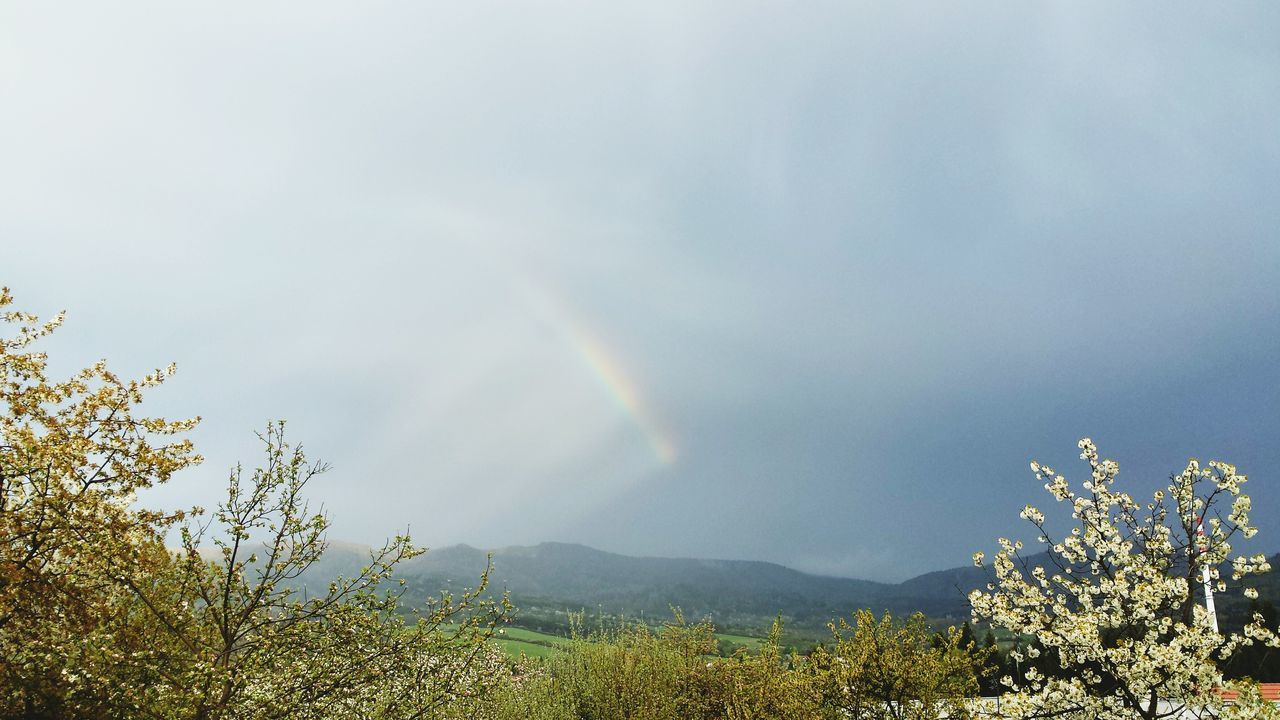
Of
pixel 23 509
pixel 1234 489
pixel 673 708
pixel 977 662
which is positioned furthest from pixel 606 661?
pixel 1234 489

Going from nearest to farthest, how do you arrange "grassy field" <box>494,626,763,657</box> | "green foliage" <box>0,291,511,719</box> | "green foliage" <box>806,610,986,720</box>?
"green foliage" <box>0,291,511,719</box> < "green foliage" <box>806,610,986,720</box> < "grassy field" <box>494,626,763,657</box>

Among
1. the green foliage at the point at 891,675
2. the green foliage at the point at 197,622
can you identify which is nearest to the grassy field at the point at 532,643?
the green foliage at the point at 891,675

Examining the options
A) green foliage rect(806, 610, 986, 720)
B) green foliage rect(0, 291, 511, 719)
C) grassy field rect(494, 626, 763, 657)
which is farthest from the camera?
grassy field rect(494, 626, 763, 657)

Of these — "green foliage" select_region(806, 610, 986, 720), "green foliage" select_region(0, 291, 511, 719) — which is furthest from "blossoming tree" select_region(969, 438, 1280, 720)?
"green foliage" select_region(0, 291, 511, 719)

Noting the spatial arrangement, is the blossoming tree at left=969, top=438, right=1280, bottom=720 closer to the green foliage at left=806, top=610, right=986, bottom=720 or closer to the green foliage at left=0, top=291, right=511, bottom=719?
→ the green foliage at left=806, top=610, right=986, bottom=720

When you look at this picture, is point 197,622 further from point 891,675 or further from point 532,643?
point 532,643

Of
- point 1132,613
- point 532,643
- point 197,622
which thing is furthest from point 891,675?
point 532,643

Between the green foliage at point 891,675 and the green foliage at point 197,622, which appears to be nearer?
the green foliage at point 197,622

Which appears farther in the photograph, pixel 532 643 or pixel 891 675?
→ pixel 532 643

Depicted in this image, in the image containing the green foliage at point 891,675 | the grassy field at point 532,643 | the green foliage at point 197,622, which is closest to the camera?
the green foliage at point 197,622

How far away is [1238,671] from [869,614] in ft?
142

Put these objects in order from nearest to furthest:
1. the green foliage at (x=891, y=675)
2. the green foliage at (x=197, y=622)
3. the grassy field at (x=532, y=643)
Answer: the green foliage at (x=197, y=622) < the green foliage at (x=891, y=675) < the grassy field at (x=532, y=643)

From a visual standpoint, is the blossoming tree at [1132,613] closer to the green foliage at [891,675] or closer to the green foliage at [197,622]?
the green foliage at [891,675]

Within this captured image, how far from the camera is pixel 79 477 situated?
12.1m
